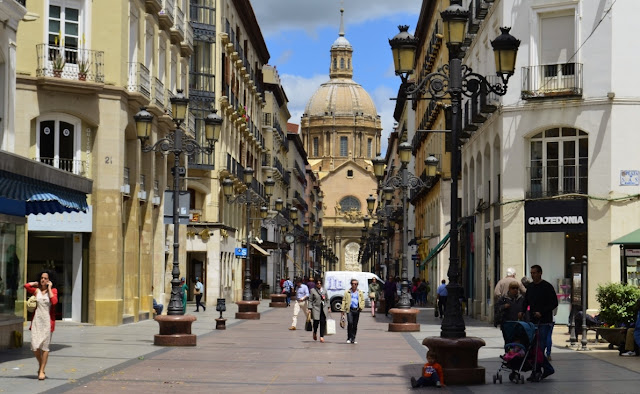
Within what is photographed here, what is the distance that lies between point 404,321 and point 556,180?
5684 millimetres

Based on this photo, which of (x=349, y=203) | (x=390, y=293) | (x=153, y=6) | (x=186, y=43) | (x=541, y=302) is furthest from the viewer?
(x=349, y=203)

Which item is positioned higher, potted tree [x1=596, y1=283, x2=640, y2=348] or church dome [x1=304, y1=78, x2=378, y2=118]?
church dome [x1=304, y1=78, x2=378, y2=118]

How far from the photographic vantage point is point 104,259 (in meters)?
31.6

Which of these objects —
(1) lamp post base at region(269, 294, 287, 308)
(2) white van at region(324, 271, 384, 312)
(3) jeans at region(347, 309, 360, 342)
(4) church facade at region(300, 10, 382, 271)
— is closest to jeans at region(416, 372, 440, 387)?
(3) jeans at region(347, 309, 360, 342)

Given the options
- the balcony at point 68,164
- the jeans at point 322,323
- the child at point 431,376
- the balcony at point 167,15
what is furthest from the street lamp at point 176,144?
the child at point 431,376

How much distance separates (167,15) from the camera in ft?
123

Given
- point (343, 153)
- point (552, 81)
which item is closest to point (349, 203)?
point (343, 153)

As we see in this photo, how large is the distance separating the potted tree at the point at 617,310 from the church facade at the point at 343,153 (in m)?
153

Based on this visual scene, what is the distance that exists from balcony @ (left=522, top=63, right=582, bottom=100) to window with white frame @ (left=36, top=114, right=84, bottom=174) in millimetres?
11903

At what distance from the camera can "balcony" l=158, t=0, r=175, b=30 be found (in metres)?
37.0

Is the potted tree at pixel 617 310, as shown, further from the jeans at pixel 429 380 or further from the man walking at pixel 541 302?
the jeans at pixel 429 380

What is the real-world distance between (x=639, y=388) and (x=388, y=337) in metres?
14.6

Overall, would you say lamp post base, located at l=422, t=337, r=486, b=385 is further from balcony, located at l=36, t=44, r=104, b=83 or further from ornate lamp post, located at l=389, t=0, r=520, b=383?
balcony, located at l=36, t=44, r=104, b=83

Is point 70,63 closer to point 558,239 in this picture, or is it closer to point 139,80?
point 139,80
